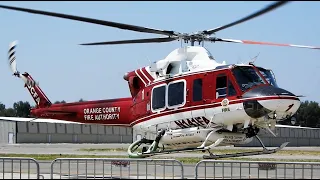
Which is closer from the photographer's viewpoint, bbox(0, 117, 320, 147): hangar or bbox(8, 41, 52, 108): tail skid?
bbox(8, 41, 52, 108): tail skid

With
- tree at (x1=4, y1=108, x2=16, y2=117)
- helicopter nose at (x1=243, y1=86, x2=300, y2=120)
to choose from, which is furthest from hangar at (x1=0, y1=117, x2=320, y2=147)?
tree at (x1=4, y1=108, x2=16, y2=117)

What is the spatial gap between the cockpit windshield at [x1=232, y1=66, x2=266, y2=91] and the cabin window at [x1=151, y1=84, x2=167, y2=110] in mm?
2739

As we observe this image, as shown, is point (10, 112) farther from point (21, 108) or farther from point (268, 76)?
point (268, 76)

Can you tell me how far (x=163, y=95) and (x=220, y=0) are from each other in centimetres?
1054

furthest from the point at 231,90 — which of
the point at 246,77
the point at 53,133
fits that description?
the point at 53,133

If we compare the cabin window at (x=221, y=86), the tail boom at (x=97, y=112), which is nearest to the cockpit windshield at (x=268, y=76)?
the cabin window at (x=221, y=86)

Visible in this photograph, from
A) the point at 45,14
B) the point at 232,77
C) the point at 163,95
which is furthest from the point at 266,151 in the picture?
the point at 45,14

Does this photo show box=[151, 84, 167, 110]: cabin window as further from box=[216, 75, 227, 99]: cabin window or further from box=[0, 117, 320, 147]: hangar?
box=[0, 117, 320, 147]: hangar

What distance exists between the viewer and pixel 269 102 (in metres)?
16.4

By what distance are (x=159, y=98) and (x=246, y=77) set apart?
3308mm

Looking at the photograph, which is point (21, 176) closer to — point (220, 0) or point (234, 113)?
point (234, 113)

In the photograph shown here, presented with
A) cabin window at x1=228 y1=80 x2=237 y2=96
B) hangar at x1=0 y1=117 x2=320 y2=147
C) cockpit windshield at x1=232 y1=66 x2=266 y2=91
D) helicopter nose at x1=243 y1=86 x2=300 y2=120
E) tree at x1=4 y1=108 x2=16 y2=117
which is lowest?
hangar at x1=0 y1=117 x2=320 y2=147

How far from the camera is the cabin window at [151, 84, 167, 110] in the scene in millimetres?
18969

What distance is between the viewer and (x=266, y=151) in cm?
1769
